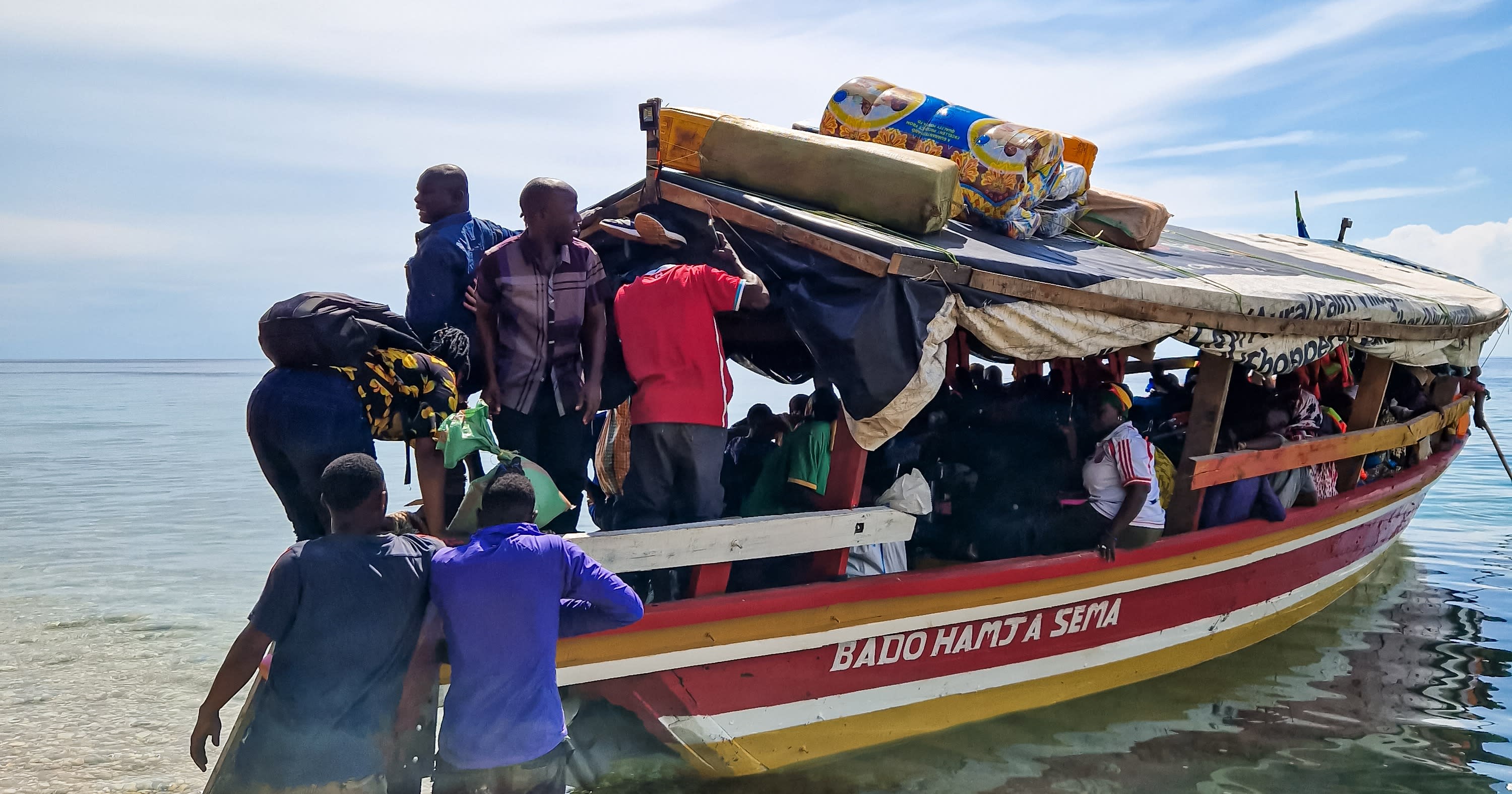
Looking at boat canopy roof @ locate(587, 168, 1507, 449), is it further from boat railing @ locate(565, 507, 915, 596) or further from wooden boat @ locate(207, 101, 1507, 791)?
boat railing @ locate(565, 507, 915, 596)

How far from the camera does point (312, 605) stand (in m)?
2.77

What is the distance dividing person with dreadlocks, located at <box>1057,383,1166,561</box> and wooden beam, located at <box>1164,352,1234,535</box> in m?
0.34

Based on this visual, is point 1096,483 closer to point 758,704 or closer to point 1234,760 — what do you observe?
point 1234,760

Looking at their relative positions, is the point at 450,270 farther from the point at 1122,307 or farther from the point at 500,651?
the point at 1122,307

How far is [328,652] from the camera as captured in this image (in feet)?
9.16

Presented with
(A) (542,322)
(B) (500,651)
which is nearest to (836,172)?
(A) (542,322)

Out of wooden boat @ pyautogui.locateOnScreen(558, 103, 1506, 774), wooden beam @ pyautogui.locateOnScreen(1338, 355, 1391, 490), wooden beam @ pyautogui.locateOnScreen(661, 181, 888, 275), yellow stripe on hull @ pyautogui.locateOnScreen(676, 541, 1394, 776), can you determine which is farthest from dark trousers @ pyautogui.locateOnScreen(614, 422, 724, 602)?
wooden beam @ pyautogui.locateOnScreen(1338, 355, 1391, 490)

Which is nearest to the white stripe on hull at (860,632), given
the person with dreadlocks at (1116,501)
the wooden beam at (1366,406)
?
the person with dreadlocks at (1116,501)

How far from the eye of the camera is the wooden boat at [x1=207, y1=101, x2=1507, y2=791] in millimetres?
3932

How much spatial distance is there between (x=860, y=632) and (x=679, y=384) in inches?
52.5

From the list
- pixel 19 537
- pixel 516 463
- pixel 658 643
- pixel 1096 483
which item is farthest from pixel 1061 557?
pixel 19 537

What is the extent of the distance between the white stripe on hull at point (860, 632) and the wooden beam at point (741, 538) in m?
0.35

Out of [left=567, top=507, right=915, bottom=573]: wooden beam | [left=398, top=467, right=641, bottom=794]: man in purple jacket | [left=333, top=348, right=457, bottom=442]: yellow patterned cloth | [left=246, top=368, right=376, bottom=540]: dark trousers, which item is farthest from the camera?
[left=333, top=348, right=457, bottom=442]: yellow patterned cloth

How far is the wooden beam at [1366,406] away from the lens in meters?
6.80
